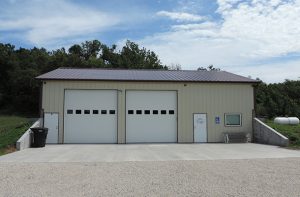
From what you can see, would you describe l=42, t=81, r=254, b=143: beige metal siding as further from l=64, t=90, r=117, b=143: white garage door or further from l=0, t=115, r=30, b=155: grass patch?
l=0, t=115, r=30, b=155: grass patch

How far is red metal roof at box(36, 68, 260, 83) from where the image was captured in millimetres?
23719

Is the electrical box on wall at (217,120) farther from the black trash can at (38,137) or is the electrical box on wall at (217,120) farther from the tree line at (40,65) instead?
the tree line at (40,65)

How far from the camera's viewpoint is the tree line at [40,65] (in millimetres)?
53375

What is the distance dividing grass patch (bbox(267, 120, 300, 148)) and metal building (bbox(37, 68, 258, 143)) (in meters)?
2.03

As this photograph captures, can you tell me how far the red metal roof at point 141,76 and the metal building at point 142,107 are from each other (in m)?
0.06

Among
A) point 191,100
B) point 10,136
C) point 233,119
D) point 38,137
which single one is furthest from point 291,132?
point 10,136

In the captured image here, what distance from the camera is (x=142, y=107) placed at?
23.9m

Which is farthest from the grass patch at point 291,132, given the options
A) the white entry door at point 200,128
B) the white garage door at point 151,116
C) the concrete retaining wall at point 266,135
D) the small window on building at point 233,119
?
the white garage door at point 151,116

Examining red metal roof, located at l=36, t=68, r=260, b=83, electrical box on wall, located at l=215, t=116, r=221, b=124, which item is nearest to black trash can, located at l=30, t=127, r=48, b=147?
red metal roof, located at l=36, t=68, r=260, b=83

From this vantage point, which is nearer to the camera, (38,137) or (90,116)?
(38,137)

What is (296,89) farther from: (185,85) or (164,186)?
(164,186)

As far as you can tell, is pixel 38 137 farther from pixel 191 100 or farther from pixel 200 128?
pixel 200 128

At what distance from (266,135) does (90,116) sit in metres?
11.0

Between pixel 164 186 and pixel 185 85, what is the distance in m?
15.5
